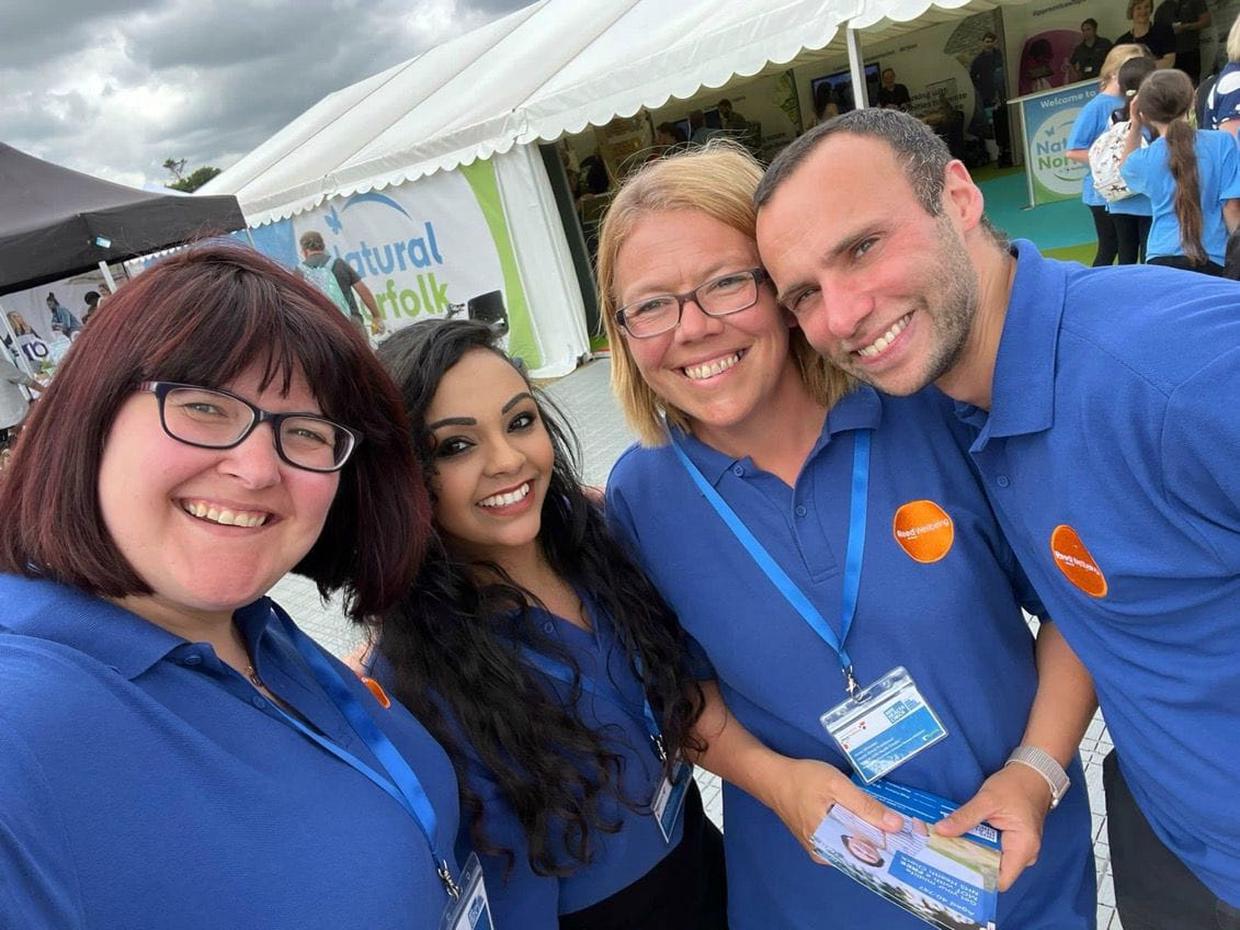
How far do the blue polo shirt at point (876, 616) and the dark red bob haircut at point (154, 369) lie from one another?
28.0 inches

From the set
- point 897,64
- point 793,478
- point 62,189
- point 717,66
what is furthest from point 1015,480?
point 897,64

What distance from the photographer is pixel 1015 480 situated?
125 cm

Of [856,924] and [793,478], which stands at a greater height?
[793,478]

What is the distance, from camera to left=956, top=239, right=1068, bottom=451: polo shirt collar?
1.17 meters

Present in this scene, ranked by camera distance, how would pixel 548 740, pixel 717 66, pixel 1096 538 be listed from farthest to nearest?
pixel 717 66
pixel 548 740
pixel 1096 538

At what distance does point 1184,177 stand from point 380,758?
5.45 meters

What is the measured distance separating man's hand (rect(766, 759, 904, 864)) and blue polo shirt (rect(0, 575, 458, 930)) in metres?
0.69

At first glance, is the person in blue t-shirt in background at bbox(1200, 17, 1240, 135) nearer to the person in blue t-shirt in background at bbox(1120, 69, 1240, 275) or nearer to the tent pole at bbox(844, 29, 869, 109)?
the person in blue t-shirt in background at bbox(1120, 69, 1240, 275)

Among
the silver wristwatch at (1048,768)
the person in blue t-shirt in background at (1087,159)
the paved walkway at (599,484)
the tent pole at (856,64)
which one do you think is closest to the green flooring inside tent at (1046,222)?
the person in blue t-shirt in background at (1087,159)

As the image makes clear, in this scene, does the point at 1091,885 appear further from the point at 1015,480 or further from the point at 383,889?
the point at 383,889

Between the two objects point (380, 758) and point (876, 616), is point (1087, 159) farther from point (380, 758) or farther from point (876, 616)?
point (380, 758)

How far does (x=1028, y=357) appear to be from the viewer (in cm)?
119

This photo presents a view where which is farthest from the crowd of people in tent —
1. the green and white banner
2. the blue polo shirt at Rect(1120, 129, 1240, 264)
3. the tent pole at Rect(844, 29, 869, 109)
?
the green and white banner

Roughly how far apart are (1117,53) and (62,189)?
878 centimetres
